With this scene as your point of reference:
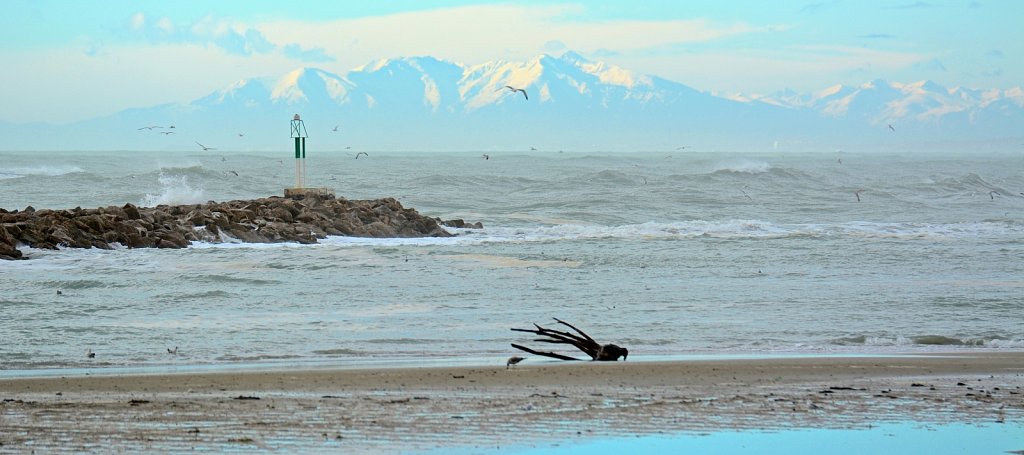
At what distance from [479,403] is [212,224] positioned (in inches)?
643

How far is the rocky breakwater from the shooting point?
19891mm

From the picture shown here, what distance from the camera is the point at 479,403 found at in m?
6.84

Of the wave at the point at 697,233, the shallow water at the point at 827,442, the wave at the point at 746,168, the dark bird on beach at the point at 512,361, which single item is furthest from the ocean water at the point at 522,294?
the wave at the point at 746,168

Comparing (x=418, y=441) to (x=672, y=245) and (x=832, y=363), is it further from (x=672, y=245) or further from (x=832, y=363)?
(x=672, y=245)

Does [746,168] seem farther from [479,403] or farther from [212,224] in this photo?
[479,403]

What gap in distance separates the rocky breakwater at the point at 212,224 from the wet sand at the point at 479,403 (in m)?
12.1

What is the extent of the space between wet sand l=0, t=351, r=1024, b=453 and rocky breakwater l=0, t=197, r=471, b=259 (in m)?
12.1

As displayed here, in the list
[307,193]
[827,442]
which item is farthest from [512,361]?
[307,193]

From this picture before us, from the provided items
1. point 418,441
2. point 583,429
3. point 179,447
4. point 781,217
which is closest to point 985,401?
point 583,429

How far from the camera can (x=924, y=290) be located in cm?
1486

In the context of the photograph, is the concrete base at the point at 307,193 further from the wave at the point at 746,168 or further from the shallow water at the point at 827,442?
the wave at the point at 746,168

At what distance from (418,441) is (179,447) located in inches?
45.6

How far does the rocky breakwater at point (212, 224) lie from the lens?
65.3ft

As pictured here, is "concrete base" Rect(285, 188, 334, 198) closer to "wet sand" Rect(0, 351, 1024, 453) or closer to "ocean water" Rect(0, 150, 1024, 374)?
"ocean water" Rect(0, 150, 1024, 374)
